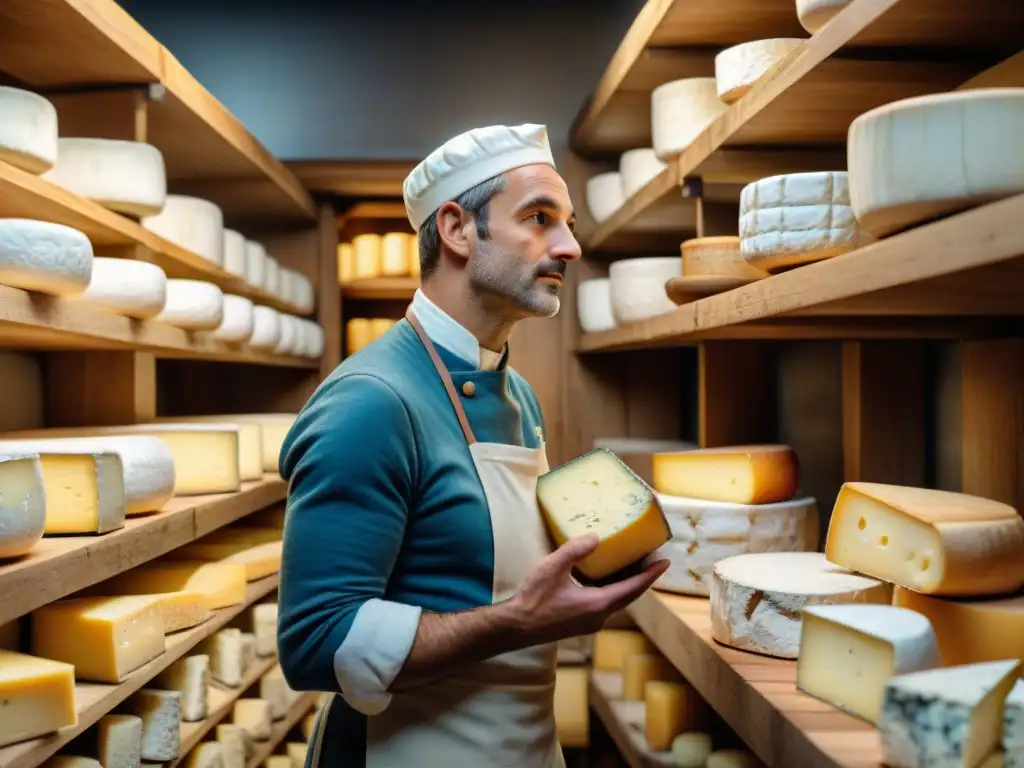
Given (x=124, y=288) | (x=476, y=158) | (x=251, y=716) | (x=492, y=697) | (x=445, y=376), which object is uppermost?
(x=476, y=158)

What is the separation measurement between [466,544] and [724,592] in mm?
503

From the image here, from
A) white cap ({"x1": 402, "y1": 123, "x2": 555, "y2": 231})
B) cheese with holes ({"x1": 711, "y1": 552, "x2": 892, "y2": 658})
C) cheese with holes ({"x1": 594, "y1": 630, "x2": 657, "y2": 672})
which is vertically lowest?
cheese with holes ({"x1": 594, "y1": 630, "x2": 657, "y2": 672})

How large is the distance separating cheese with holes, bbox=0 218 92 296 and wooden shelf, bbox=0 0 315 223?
0.56 metres

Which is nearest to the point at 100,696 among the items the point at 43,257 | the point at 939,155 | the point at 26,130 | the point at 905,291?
the point at 43,257

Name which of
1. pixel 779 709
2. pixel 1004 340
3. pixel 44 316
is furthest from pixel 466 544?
pixel 1004 340

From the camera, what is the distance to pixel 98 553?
175 centimetres

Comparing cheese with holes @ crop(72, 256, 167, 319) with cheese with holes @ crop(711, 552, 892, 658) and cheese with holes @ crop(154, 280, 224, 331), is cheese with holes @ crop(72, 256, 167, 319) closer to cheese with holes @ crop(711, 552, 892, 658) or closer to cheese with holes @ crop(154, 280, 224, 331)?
cheese with holes @ crop(154, 280, 224, 331)

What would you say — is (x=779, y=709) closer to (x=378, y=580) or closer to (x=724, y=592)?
(x=724, y=592)

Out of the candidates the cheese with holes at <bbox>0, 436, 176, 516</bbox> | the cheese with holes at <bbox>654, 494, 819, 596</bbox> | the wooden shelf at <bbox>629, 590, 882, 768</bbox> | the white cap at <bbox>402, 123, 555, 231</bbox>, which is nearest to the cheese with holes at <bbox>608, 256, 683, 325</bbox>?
the cheese with holes at <bbox>654, 494, 819, 596</bbox>

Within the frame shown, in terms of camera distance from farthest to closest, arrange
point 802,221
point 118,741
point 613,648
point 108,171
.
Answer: point 613,648, point 108,171, point 118,741, point 802,221

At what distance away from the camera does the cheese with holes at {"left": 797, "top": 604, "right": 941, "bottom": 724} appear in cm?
113

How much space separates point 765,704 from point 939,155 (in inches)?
30.3

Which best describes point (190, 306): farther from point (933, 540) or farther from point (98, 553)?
point (933, 540)

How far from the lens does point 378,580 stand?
1.28 m
